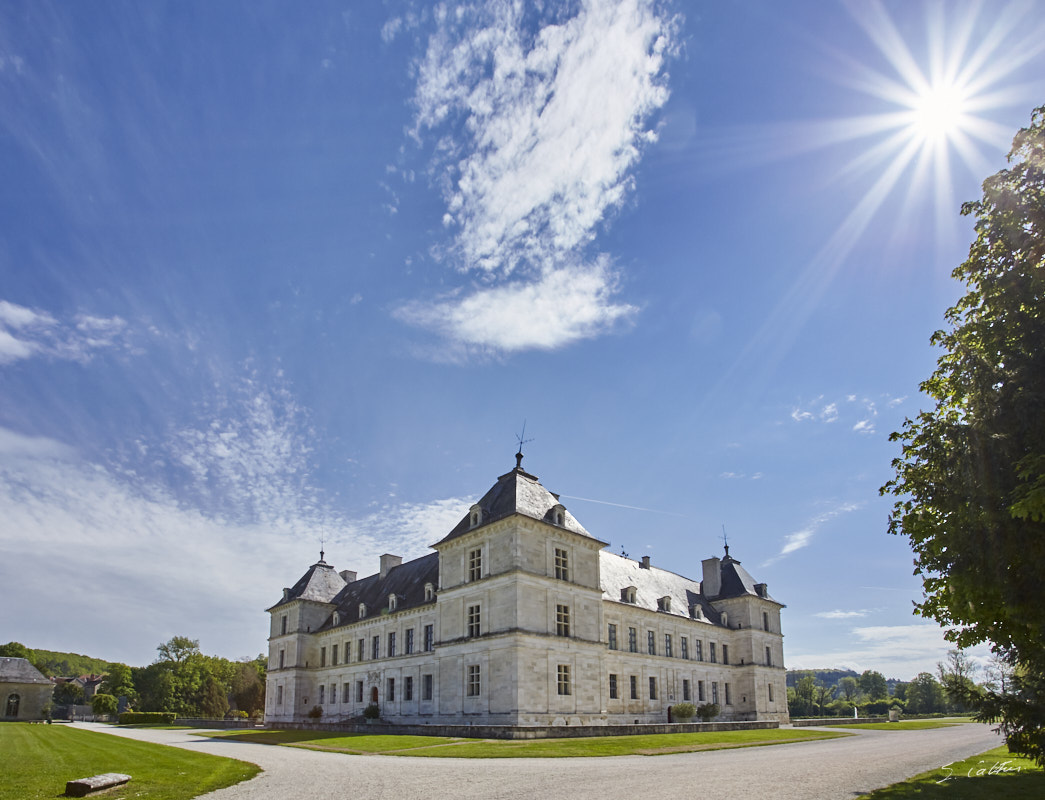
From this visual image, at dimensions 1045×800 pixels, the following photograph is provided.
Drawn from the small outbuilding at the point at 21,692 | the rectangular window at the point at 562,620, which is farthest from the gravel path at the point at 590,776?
the small outbuilding at the point at 21,692

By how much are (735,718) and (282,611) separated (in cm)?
3594

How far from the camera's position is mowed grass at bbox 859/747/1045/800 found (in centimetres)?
1116

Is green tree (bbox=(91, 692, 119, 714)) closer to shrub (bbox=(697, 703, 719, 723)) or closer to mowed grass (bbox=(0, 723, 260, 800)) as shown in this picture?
mowed grass (bbox=(0, 723, 260, 800))

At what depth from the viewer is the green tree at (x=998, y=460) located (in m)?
11.8

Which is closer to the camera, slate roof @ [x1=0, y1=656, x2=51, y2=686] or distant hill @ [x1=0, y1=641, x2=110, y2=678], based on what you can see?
slate roof @ [x1=0, y1=656, x2=51, y2=686]

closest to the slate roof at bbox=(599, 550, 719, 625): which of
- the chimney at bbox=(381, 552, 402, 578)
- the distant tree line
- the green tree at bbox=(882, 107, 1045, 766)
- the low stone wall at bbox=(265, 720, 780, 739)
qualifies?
the low stone wall at bbox=(265, 720, 780, 739)

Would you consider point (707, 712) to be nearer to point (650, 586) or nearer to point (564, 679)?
point (650, 586)

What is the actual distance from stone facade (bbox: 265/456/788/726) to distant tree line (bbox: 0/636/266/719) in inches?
927

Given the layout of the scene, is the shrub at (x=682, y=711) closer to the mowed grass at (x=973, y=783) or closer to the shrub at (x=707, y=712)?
the shrub at (x=707, y=712)

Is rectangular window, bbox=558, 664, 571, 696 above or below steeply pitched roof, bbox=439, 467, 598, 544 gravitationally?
below

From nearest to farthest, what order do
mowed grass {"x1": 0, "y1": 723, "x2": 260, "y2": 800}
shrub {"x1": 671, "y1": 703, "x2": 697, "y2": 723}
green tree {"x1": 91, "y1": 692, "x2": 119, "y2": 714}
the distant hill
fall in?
mowed grass {"x1": 0, "y1": 723, "x2": 260, "y2": 800}
shrub {"x1": 671, "y1": 703, "x2": 697, "y2": 723}
green tree {"x1": 91, "y1": 692, "x2": 119, "y2": 714}
the distant hill

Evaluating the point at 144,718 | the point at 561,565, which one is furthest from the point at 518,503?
the point at 144,718

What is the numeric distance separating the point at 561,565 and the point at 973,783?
76.5ft

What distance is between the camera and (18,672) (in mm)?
69938
